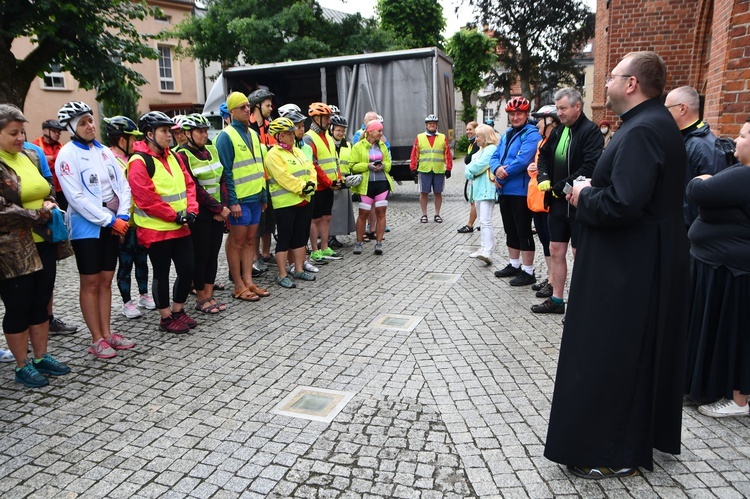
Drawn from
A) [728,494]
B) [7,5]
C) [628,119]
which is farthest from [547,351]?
[7,5]

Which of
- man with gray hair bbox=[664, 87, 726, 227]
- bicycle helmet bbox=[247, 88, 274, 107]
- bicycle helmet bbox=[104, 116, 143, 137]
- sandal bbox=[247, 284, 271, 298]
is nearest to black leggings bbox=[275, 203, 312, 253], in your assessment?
sandal bbox=[247, 284, 271, 298]

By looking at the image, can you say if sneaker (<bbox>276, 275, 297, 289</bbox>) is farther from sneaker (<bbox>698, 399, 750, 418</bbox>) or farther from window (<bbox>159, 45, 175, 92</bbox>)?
window (<bbox>159, 45, 175, 92</bbox>)

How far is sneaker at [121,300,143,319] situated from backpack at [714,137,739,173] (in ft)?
18.0

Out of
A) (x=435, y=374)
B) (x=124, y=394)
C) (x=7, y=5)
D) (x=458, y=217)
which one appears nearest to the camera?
(x=124, y=394)

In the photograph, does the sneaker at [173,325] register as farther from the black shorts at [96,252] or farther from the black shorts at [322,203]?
the black shorts at [322,203]

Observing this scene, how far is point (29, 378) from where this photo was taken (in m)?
4.37

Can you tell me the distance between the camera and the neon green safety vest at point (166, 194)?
525 centimetres

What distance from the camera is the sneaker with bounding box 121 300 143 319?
6.09m

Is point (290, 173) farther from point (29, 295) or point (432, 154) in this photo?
point (432, 154)

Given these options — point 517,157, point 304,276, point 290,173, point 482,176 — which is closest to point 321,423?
point 290,173

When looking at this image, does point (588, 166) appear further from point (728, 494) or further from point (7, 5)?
point (7, 5)

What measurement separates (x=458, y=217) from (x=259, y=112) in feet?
19.5

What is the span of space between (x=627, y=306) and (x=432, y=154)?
8.47 m

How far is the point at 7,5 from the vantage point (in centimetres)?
853
